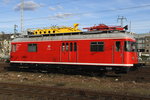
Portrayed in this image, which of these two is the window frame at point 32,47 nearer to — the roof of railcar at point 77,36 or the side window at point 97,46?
the roof of railcar at point 77,36

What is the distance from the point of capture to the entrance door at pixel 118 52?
1612 cm

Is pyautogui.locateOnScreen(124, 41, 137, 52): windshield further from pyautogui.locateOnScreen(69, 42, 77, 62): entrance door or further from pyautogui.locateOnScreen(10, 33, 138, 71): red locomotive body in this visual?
pyautogui.locateOnScreen(69, 42, 77, 62): entrance door

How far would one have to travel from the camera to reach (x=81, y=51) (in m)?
17.8

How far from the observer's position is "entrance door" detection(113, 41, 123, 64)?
52.9 feet

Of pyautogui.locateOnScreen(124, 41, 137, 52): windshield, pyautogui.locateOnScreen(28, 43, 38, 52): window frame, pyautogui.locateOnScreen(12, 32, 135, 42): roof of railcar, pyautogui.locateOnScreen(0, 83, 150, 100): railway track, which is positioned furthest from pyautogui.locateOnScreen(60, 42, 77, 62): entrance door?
pyautogui.locateOnScreen(0, 83, 150, 100): railway track

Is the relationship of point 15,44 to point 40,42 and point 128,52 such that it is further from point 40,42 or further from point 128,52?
point 128,52

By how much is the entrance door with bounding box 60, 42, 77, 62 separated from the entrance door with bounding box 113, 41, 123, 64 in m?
3.45

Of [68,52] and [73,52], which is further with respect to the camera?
[68,52]

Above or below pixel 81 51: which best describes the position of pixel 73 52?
below

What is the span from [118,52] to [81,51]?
10.3ft

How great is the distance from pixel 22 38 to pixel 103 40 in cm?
886

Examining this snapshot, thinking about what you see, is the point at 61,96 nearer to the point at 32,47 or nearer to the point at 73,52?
the point at 73,52

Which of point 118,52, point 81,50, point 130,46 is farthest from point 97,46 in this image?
point 130,46

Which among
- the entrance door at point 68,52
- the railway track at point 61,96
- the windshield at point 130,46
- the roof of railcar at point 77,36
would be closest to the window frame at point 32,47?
the roof of railcar at point 77,36
